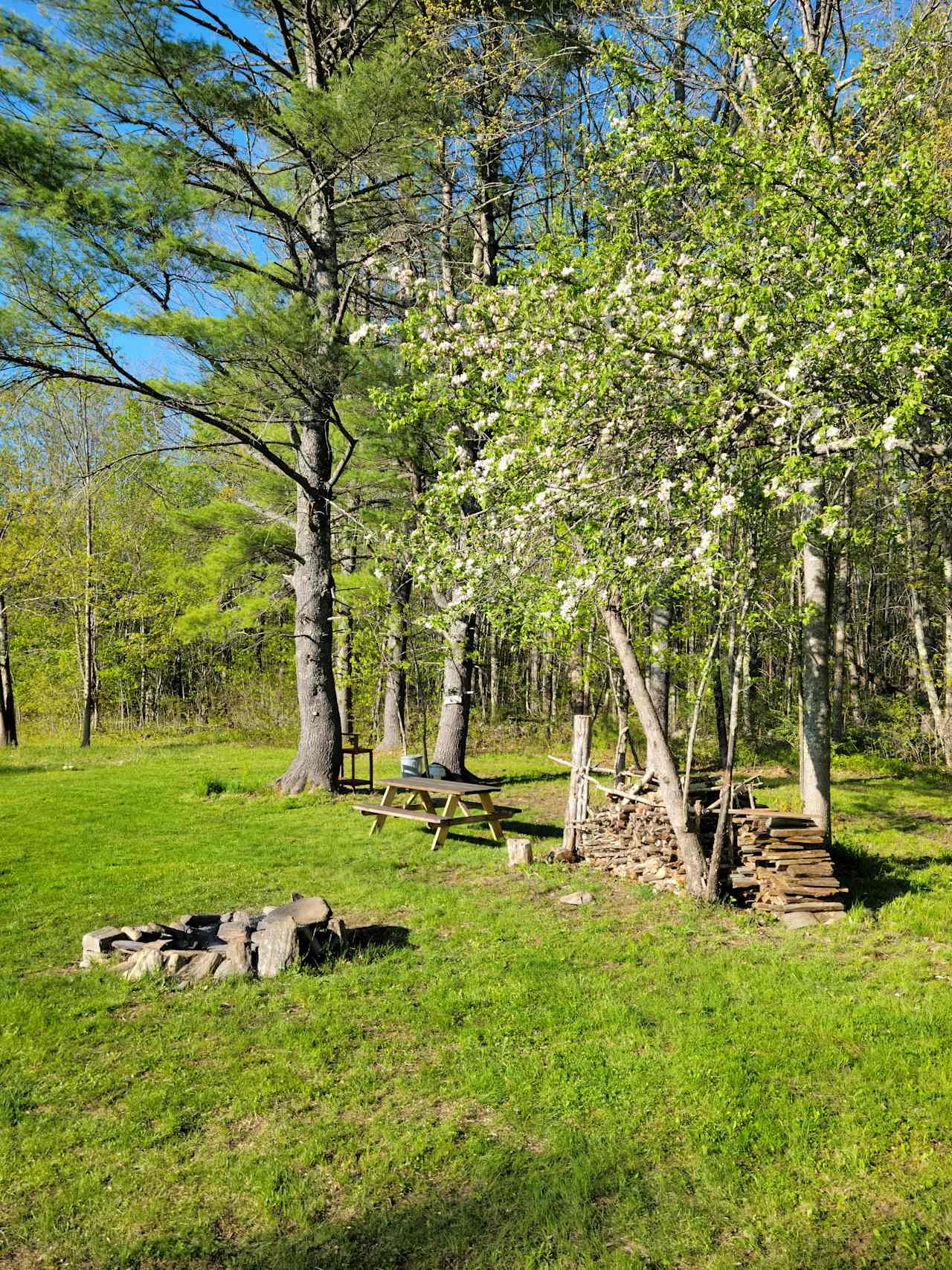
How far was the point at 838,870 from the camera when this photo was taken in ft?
22.1

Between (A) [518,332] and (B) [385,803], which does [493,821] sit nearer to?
(B) [385,803]

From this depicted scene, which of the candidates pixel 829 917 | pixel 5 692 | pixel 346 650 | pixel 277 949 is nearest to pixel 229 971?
pixel 277 949

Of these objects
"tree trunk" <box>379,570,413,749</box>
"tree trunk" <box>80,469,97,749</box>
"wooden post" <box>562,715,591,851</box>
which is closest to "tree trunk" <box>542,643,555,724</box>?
"tree trunk" <box>379,570,413,749</box>

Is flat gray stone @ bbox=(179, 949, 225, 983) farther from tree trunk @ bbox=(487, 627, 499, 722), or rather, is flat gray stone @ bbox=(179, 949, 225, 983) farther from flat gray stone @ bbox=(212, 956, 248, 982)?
tree trunk @ bbox=(487, 627, 499, 722)

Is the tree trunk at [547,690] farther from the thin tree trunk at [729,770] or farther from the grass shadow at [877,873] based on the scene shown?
the thin tree trunk at [729,770]

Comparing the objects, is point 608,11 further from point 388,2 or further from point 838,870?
point 838,870

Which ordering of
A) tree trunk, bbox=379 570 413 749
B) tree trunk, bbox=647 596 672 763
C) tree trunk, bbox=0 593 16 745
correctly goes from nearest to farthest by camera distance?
tree trunk, bbox=647 596 672 763 < tree trunk, bbox=379 570 413 749 < tree trunk, bbox=0 593 16 745

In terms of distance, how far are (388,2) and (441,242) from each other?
9.39 ft

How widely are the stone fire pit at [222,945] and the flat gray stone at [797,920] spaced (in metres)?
3.04

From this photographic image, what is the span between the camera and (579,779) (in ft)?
25.9

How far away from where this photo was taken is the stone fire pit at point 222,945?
→ 184 inches

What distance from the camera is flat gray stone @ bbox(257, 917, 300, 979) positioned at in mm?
4703

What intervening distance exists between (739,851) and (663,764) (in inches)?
34.6

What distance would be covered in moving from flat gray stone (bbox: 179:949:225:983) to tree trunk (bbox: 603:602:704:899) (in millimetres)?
3362
